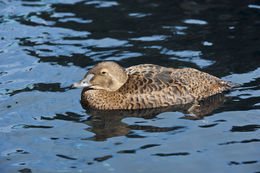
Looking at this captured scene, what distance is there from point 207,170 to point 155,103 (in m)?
2.40

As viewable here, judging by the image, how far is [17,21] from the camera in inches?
519

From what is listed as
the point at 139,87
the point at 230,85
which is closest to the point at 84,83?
the point at 139,87

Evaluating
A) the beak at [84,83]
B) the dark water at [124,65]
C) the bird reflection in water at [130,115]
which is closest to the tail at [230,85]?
the dark water at [124,65]

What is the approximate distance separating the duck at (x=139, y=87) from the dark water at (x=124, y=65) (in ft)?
0.80

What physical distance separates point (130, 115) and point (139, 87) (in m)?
0.60

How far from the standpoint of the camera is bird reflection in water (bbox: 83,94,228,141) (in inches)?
307

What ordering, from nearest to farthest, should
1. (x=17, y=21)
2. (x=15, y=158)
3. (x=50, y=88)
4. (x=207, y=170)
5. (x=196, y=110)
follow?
(x=207, y=170)
(x=15, y=158)
(x=196, y=110)
(x=50, y=88)
(x=17, y=21)

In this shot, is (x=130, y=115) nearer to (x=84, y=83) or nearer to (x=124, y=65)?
(x=84, y=83)

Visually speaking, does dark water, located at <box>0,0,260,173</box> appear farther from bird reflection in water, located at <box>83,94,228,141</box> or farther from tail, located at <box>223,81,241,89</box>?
tail, located at <box>223,81,241,89</box>

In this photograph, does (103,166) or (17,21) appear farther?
(17,21)

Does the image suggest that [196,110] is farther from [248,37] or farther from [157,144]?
[248,37]

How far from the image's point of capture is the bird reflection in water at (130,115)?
7802mm

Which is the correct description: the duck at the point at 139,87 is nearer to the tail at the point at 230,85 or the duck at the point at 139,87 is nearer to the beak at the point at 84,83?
the beak at the point at 84,83

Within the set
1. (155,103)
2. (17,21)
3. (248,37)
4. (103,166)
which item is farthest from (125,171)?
(17,21)
